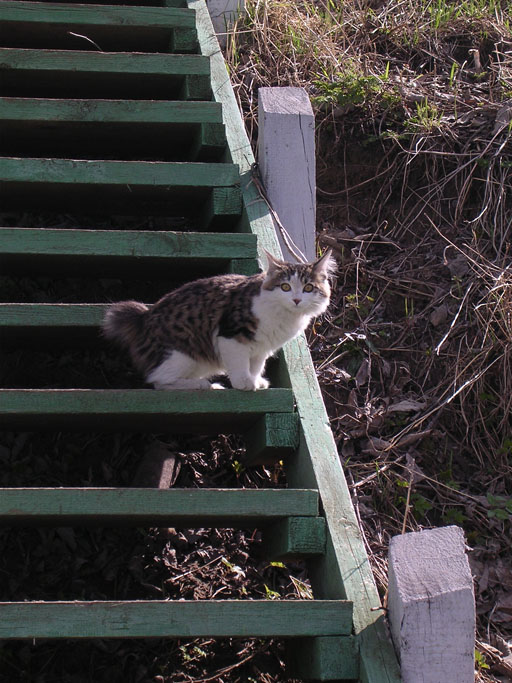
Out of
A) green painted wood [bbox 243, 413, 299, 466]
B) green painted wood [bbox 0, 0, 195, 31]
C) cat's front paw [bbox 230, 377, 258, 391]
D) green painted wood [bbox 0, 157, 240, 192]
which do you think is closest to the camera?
green painted wood [bbox 243, 413, 299, 466]

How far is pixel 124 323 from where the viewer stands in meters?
3.50

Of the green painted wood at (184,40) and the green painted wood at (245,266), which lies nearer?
the green painted wood at (245,266)

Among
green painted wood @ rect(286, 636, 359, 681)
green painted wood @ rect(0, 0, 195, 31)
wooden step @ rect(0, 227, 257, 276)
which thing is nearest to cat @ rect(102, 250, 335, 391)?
wooden step @ rect(0, 227, 257, 276)

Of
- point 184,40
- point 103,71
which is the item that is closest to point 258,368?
point 103,71

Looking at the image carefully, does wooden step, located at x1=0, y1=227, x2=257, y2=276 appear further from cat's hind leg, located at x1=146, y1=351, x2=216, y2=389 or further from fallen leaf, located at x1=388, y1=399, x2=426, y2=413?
fallen leaf, located at x1=388, y1=399, x2=426, y2=413

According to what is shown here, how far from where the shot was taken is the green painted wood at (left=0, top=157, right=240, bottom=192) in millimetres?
3768

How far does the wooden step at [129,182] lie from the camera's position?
12.4ft

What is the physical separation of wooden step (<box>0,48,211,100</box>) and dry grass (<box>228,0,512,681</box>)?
1.03m

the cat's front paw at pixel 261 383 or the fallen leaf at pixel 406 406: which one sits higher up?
the cat's front paw at pixel 261 383

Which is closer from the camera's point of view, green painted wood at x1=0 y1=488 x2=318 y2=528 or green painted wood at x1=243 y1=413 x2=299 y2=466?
green painted wood at x1=0 y1=488 x2=318 y2=528

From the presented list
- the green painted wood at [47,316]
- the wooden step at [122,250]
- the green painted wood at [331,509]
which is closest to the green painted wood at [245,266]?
the wooden step at [122,250]

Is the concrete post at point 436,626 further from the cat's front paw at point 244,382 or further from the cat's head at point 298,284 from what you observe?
the cat's head at point 298,284

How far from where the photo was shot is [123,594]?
372 cm

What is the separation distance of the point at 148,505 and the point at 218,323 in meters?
1.02
